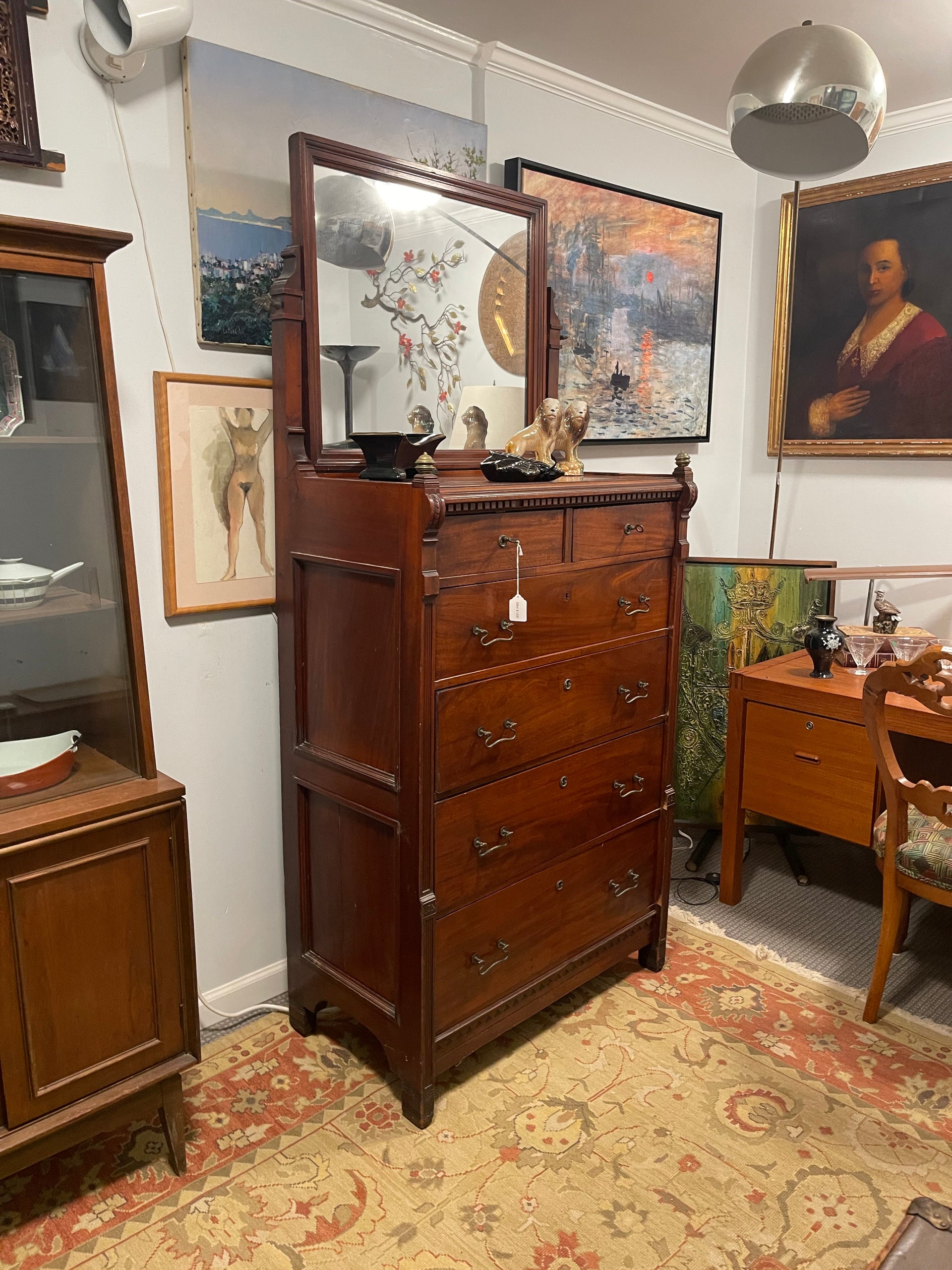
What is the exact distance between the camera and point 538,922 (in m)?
2.36

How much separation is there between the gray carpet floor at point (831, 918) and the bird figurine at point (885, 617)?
0.89 metres

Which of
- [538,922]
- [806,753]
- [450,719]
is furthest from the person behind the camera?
[806,753]

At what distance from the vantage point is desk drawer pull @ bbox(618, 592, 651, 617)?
243 centimetres

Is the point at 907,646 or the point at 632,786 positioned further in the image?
the point at 907,646

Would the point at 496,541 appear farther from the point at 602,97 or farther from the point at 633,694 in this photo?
the point at 602,97

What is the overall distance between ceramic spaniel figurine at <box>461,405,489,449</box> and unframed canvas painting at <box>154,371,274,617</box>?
0.51 metres

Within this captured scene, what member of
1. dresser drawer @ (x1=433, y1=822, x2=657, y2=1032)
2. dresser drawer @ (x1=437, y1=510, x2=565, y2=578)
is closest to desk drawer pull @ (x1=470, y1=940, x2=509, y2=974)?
dresser drawer @ (x1=433, y1=822, x2=657, y2=1032)

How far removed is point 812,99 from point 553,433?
0.91 m

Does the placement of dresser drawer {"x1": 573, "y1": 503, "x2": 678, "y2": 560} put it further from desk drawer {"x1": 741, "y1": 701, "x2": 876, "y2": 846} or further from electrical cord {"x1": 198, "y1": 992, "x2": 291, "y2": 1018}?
electrical cord {"x1": 198, "y1": 992, "x2": 291, "y2": 1018}

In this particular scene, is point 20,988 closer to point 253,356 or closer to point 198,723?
point 198,723

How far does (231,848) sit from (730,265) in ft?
9.49

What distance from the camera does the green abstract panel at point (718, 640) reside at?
331 centimetres

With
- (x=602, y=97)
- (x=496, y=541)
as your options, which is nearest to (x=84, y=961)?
(x=496, y=541)

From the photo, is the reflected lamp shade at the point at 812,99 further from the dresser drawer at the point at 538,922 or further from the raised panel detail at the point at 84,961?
the raised panel detail at the point at 84,961
